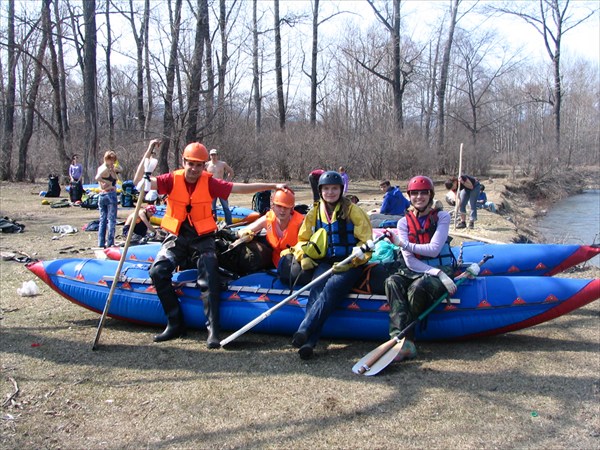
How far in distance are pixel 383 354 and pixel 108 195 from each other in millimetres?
5471

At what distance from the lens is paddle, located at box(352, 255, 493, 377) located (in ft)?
13.0

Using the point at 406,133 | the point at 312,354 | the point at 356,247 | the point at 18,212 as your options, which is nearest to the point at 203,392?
the point at 312,354

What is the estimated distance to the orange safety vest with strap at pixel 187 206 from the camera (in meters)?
4.66

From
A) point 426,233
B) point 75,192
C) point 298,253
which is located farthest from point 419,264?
point 75,192

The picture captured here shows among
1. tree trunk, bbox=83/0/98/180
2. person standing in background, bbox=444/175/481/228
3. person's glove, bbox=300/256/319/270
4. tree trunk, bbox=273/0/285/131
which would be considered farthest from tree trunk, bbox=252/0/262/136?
person's glove, bbox=300/256/319/270

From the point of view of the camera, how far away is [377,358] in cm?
406

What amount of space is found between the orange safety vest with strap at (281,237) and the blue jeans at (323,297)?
59cm

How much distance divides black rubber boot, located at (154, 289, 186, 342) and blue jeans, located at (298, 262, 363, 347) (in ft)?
3.93

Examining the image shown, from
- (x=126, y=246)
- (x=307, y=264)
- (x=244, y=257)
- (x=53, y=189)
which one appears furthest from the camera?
(x=53, y=189)

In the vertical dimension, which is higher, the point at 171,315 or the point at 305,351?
the point at 171,315

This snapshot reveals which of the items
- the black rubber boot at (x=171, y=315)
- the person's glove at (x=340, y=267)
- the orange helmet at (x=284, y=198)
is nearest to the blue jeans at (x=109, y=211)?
the black rubber boot at (x=171, y=315)

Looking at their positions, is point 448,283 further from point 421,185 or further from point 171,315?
point 171,315

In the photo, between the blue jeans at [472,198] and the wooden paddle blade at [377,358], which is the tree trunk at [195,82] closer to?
the blue jeans at [472,198]

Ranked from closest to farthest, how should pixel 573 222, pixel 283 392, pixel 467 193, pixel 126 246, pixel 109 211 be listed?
pixel 283 392, pixel 126 246, pixel 109 211, pixel 467 193, pixel 573 222
